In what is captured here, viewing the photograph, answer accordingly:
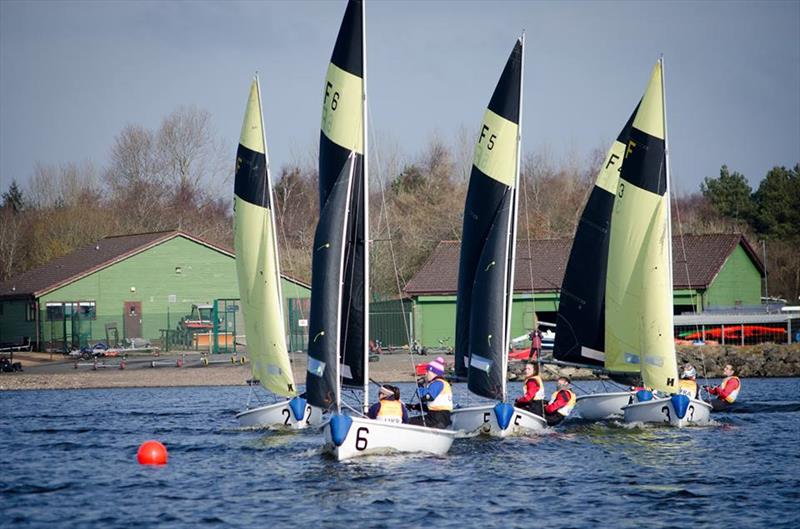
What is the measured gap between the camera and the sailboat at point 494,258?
25.9 metres

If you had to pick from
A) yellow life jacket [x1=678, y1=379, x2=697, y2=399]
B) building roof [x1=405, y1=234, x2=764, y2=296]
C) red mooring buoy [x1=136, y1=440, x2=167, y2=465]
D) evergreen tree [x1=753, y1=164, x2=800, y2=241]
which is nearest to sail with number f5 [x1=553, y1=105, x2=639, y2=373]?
yellow life jacket [x1=678, y1=379, x2=697, y2=399]

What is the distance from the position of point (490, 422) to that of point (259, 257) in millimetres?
6829

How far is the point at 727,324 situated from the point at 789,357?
15.5ft

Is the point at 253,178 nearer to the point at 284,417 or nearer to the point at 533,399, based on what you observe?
the point at 284,417

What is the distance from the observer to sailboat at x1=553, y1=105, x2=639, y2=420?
1247 inches

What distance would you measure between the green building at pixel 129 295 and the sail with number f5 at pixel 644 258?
26909 mm

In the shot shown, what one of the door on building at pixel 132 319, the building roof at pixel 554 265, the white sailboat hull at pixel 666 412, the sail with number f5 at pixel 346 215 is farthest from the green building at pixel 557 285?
the sail with number f5 at pixel 346 215

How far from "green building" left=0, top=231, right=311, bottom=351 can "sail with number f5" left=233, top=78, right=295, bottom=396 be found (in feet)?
86.4

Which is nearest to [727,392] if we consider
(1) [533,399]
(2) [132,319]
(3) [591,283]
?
(3) [591,283]

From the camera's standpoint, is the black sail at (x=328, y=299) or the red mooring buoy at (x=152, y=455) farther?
the red mooring buoy at (x=152, y=455)

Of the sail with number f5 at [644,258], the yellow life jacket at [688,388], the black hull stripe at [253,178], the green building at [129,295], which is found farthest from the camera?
the green building at [129,295]

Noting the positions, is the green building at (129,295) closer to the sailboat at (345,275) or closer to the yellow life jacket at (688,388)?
the yellow life jacket at (688,388)

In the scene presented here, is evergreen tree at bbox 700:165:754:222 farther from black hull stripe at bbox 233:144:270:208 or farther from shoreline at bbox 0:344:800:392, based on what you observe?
black hull stripe at bbox 233:144:270:208

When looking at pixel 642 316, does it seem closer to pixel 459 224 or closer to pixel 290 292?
pixel 290 292
